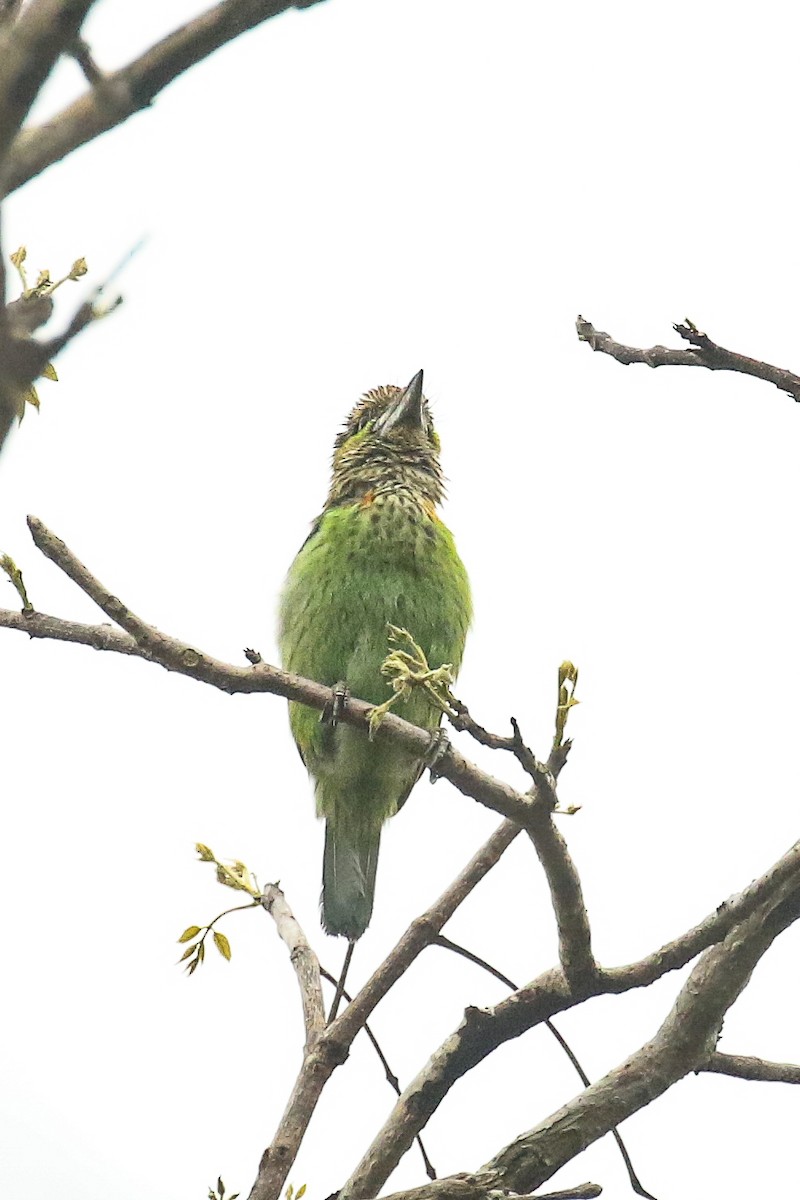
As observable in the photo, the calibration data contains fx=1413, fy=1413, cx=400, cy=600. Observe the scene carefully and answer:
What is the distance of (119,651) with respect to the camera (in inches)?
96.5

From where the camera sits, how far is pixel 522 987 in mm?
2623

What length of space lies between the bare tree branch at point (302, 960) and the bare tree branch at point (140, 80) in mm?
2013

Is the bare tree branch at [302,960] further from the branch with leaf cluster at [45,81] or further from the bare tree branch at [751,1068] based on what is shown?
the branch with leaf cluster at [45,81]

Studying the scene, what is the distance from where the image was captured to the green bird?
414 cm

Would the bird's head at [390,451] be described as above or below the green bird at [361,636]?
above

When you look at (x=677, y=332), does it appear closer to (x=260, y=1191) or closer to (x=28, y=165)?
(x=28, y=165)

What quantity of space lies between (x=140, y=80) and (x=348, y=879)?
3.18 meters

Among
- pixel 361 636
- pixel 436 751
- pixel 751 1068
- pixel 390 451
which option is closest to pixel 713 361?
pixel 436 751

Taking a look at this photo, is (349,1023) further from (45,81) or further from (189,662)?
(45,81)

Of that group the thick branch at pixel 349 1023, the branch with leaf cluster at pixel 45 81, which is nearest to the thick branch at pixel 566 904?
the thick branch at pixel 349 1023

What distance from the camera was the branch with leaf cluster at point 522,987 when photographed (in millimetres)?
2314

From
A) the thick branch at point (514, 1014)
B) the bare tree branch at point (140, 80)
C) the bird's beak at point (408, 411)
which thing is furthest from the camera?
the bird's beak at point (408, 411)

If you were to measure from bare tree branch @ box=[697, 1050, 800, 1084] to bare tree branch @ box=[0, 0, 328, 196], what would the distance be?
199 cm

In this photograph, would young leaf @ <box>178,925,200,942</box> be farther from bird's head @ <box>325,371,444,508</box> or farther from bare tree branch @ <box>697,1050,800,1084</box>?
bird's head @ <box>325,371,444,508</box>
